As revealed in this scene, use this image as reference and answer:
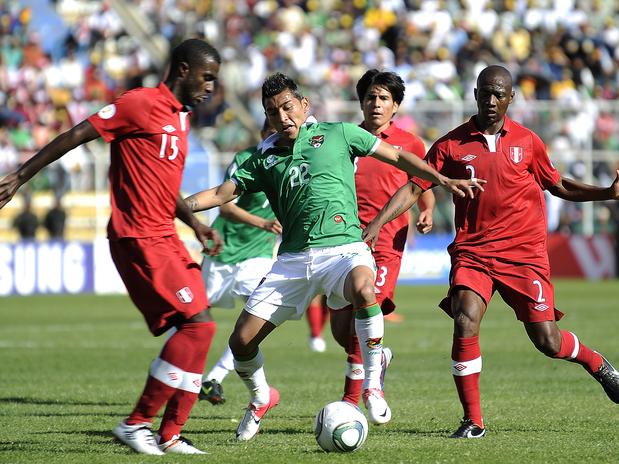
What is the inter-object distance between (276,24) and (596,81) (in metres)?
9.55

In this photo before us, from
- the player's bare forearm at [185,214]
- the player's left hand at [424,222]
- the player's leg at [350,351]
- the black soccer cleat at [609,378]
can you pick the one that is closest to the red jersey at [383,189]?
the player's left hand at [424,222]

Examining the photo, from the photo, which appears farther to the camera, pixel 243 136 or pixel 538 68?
pixel 538 68

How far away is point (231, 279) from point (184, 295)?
4.47m

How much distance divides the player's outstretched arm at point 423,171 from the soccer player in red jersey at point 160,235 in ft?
4.57

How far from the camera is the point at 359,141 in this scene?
27.6ft

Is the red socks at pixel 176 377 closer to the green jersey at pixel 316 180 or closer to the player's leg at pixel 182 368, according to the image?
the player's leg at pixel 182 368

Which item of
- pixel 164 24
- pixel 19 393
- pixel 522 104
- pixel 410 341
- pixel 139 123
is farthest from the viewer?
pixel 164 24

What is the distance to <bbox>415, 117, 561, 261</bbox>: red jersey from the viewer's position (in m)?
8.80

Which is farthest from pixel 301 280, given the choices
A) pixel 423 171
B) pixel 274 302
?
pixel 423 171

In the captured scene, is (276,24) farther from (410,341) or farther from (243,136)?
(410,341)

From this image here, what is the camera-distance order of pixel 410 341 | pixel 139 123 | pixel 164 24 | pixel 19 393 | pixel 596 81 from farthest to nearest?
1. pixel 596 81
2. pixel 164 24
3. pixel 410 341
4. pixel 19 393
5. pixel 139 123

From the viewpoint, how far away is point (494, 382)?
40.0 ft

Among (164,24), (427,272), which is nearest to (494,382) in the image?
(427,272)

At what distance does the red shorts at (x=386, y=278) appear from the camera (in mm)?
9836
